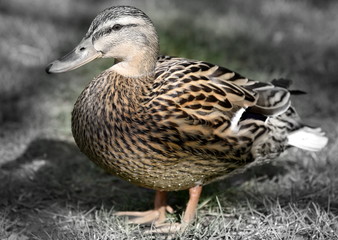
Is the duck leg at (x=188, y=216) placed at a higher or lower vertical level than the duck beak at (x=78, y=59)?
lower

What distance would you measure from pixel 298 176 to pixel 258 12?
11.2 ft

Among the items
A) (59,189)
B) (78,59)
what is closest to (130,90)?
(78,59)

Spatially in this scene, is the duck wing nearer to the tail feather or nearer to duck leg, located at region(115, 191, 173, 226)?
the tail feather

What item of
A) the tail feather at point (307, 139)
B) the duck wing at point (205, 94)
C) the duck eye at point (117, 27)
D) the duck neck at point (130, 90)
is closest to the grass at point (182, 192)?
the tail feather at point (307, 139)

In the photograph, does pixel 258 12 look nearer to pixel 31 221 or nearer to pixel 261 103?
pixel 261 103

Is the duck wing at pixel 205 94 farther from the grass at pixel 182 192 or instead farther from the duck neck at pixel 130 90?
the grass at pixel 182 192

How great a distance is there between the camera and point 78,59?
10.7 feet

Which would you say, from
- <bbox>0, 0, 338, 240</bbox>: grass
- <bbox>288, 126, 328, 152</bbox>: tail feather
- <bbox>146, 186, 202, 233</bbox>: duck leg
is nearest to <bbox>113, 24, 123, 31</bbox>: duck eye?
<bbox>146, 186, 202, 233</bbox>: duck leg

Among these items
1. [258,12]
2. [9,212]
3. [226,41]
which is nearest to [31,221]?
[9,212]

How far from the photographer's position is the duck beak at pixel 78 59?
10.7 ft

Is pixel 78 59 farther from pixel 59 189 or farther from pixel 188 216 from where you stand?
pixel 59 189

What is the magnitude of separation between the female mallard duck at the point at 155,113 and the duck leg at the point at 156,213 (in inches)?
11.0

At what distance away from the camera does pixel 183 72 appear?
352cm

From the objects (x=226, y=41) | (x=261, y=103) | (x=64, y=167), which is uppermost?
(x=261, y=103)
